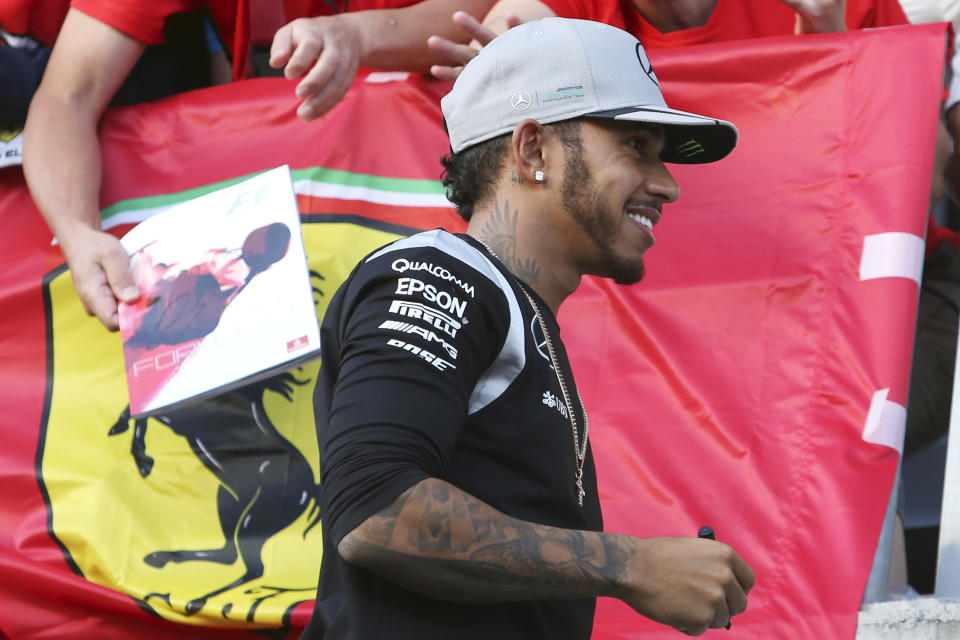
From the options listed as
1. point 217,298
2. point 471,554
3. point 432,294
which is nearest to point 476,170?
point 432,294

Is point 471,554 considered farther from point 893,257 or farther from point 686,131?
point 893,257

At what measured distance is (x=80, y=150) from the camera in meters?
3.04

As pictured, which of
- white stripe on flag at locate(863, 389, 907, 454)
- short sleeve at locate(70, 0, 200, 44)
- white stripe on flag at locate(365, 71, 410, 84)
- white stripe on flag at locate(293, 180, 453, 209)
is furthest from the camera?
short sleeve at locate(70, 0, 200, 44)

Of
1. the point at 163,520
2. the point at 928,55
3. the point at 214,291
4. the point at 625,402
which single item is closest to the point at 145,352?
the point at 214,291

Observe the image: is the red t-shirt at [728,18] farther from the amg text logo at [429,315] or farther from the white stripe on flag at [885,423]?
the amg text logo at [429,315]

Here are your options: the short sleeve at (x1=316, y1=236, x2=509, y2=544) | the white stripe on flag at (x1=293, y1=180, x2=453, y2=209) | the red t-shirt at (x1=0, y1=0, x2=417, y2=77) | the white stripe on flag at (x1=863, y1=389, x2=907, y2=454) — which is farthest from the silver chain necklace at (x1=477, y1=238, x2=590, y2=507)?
the red t-shirt at (x1=0, y1=0, x2=417, y2=77)

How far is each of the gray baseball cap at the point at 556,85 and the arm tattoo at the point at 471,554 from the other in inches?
25.9

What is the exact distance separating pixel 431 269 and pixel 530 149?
0.38 m

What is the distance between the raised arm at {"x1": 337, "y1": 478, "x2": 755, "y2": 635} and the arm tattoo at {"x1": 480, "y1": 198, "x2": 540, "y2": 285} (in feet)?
1.52

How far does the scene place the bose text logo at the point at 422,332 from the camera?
54.9 inches

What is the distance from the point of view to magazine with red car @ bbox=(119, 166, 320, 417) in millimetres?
2404

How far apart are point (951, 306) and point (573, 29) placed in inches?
60.6

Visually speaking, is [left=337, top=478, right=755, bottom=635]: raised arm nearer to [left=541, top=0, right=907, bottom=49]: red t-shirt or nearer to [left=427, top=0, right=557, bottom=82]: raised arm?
Result: [left=427, top=0, right=557, bottom=82]: raised arm

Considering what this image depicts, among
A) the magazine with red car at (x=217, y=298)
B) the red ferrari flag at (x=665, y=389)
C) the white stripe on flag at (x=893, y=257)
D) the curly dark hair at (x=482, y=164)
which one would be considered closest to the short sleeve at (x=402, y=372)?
the curly dark hair at (x=482, y=164)
